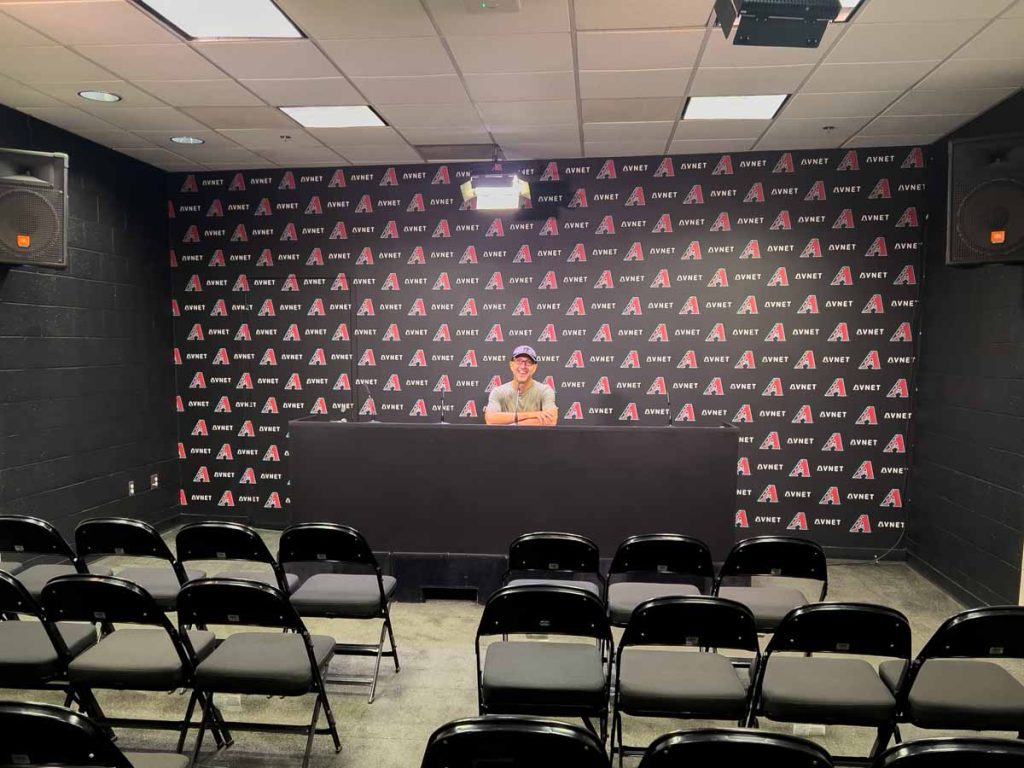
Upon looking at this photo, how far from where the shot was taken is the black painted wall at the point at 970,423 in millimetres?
4172

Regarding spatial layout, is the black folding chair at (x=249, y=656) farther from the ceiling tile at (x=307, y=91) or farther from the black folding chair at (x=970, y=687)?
the ceiling tile at (x=307, y=91)

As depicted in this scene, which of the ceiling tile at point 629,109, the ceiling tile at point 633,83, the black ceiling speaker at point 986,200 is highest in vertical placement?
the ceiling tile at point 629,109

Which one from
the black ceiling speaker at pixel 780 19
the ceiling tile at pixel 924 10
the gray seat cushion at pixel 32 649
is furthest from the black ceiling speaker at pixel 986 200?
the gray seat cushion at pixel 32 649

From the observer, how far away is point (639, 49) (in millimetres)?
3559

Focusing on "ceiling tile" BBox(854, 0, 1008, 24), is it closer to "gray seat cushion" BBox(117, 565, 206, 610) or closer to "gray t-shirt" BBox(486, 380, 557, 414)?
"gray t-shirt" BBox(486, 380, 557, 414)

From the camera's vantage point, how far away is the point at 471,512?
442 centimetres

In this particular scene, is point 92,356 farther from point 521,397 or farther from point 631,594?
point 631,594

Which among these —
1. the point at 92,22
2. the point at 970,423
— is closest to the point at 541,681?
the point at 92,22

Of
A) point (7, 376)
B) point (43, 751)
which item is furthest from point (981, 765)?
point (7, 376)

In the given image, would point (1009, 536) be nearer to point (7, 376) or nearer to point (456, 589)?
point (456, 589)

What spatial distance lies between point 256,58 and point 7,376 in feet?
9.71

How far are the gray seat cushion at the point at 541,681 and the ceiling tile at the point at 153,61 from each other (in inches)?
142

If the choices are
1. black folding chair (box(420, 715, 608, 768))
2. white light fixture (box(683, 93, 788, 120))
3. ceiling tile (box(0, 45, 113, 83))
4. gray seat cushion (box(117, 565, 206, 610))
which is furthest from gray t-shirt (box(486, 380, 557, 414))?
black folding chair (box(420, 715, 608, 768))

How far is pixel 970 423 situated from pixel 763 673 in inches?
136
